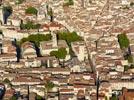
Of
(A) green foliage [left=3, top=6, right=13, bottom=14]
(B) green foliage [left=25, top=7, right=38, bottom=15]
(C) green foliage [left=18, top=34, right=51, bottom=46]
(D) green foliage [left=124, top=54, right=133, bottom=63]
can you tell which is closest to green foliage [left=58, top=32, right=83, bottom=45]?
(C) green foliage [left=18, top=34, right=51, bottom=46]

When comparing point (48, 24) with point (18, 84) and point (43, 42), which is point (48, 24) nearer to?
point (43, 42)

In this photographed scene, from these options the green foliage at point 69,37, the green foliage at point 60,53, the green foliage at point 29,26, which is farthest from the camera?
the green foliage at point 29,26

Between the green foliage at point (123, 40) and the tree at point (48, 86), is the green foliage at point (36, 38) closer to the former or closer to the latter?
the green foliage at point (123, 40)

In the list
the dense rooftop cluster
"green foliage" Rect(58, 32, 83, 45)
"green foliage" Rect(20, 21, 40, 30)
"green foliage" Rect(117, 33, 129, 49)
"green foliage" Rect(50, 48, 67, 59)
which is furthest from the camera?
"green foliage" Rect(20, 21, 40, 30)

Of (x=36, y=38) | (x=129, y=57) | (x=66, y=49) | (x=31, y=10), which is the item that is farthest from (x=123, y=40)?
(x=31, y=10)

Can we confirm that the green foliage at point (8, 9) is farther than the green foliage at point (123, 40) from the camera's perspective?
Yes

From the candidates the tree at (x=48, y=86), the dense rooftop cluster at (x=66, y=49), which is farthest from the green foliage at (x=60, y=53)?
the tree at (x=48, y=86)

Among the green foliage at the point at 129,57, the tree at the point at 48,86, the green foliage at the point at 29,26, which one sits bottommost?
the tree at the point at 48,86

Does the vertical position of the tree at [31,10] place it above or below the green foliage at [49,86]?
above

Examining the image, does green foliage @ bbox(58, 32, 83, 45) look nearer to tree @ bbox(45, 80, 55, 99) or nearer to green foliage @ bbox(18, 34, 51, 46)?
green foliage @ bbox(18, 34, 51, 46)

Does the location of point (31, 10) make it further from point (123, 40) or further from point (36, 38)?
point (123, 40)
